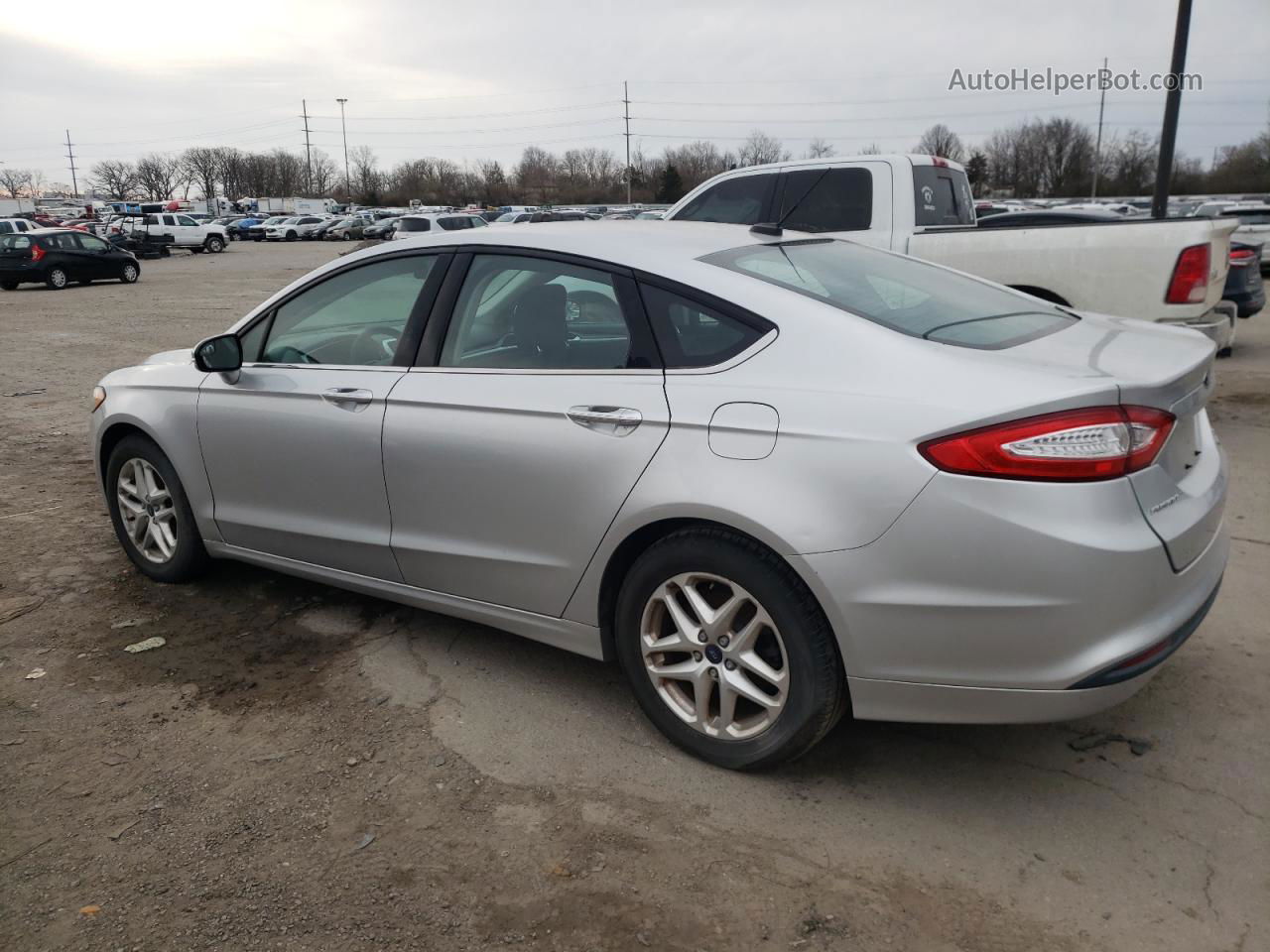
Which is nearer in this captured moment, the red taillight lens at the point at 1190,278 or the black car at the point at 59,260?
the red taillight lens at the point at 1190,278

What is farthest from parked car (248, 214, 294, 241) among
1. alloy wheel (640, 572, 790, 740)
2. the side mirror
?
alloy wheel (640, 572, 790, 740)

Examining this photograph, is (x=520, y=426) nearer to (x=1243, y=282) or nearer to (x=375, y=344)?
(x=375, y=344)

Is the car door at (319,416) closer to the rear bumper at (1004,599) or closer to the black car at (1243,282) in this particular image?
the rear bumper at (1004,599)

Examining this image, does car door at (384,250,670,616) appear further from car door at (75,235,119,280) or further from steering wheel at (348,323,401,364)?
→ car door at (75,235,119,280)

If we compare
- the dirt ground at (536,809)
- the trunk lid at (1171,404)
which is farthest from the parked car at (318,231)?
the trunk lid at (1171,404)

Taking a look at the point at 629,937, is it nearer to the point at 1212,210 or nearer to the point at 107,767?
the point at 107,767

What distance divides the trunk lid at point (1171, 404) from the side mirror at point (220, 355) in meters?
3.00

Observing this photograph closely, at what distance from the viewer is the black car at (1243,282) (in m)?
10.6

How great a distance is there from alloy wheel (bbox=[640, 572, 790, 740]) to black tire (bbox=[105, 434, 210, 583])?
250 cm

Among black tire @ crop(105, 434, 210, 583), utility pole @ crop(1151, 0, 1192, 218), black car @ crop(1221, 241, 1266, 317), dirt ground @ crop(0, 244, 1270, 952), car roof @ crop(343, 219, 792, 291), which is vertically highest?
utility pole @ crop(1151, 0, 1192, 218)

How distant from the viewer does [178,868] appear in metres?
2.68

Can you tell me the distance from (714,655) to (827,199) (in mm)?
5728

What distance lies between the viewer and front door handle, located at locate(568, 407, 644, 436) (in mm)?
2973

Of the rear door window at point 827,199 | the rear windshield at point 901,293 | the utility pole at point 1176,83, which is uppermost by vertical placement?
the utility pole at point 1176,83
